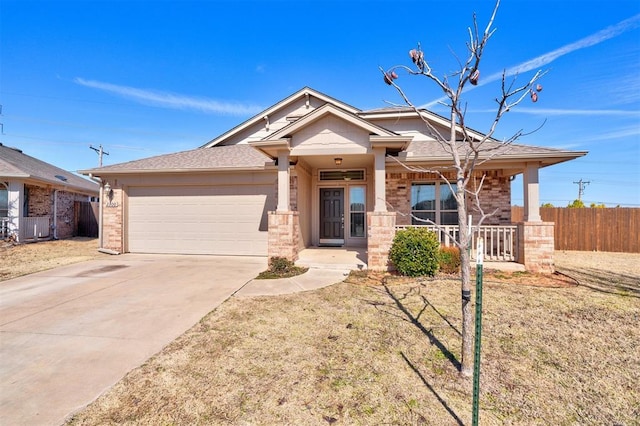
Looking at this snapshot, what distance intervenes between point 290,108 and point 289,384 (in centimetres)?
1128

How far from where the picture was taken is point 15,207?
42.2 feet

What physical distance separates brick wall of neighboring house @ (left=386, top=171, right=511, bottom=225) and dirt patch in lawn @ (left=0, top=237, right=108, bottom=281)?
416 inches

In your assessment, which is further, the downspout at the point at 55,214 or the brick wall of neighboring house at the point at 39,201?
the downspout at the point at 55,214

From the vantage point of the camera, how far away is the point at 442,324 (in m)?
4.22

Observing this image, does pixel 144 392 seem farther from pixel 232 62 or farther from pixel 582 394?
pixel 232 62

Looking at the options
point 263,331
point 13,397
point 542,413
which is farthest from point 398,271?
point 13,397

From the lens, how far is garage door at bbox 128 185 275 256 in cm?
1014

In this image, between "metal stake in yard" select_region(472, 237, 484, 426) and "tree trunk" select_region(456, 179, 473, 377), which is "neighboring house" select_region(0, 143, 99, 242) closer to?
"tree trunk" select_region(456, 179, 473, 377)

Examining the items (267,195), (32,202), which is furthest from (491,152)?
(32,202)

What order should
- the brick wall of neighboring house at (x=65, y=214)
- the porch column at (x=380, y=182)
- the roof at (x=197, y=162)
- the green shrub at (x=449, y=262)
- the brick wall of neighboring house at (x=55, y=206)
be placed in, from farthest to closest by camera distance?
the brick wall of neighboring house at (x=65, y=214) → the brick wall of neighboring house at (x=55, y=206) → the roof at (x=197, y=162) → the porch column at (x=380, y=182) → the green shrub at (x=449, y=262)

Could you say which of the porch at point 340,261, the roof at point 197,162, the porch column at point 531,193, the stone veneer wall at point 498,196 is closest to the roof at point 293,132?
the roof at point 197,162

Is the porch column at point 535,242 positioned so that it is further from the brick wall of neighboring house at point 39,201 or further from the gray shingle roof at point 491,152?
the brick wall of neighboring house at point 39,201

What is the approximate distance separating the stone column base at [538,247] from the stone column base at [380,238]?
3444mm

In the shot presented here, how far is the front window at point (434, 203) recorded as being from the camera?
9.81m
